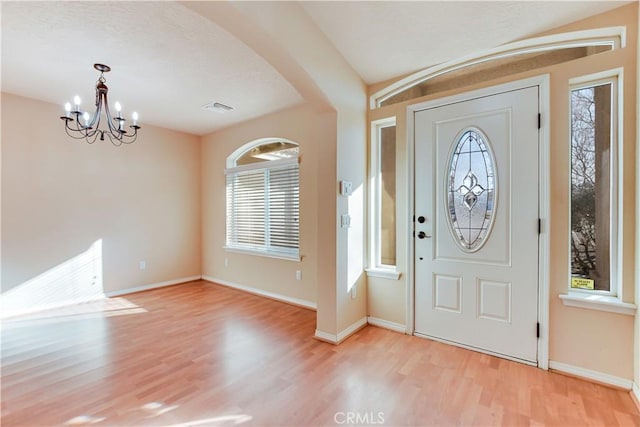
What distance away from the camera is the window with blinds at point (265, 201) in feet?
13.7

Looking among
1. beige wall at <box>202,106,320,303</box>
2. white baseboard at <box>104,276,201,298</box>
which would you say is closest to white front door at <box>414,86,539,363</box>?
beige wall at <box>202,106,320,303</box>

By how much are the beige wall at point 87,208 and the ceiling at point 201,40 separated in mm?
769

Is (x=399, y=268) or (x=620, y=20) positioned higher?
(x=620, y=20)

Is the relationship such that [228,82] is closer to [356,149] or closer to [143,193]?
[356,149]

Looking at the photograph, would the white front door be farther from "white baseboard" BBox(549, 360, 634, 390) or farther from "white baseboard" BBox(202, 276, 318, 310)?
"white baseboard" BBox(202, 276, 318, 310)

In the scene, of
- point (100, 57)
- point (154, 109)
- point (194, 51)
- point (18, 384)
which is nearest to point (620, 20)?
point (194, 51)

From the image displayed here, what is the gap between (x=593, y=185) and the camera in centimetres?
226

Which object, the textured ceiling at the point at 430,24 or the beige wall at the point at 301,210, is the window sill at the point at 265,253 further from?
the textured ceiling at the point at 430,24

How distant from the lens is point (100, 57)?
2.68 meters

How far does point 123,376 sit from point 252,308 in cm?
172

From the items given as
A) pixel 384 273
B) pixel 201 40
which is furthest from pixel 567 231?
pixel 201 40

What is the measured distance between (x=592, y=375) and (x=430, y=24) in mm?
2998

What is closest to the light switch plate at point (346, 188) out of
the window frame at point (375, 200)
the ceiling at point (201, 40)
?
the window frame at point (375, 200)

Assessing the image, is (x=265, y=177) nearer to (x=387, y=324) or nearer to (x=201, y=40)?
(x=201, y=40)
